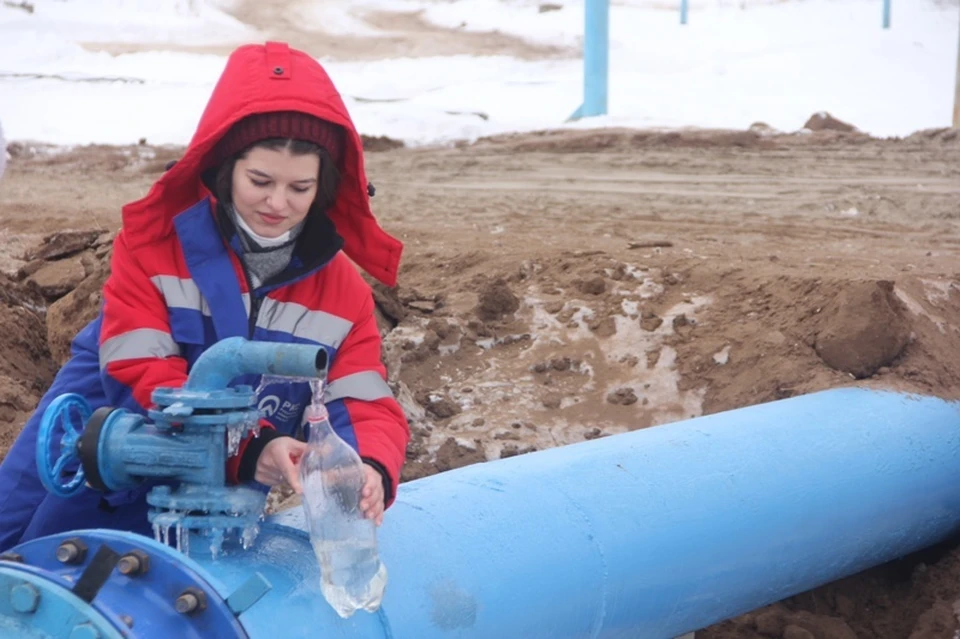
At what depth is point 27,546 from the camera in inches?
75.1

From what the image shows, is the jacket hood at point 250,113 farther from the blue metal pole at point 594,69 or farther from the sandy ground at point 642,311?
the blue metal pole at point 594,69

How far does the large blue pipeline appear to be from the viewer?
1.81 meters

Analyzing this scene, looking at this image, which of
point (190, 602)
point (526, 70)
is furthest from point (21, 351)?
point (526, 70)

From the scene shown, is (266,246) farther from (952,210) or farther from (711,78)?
(711,78)

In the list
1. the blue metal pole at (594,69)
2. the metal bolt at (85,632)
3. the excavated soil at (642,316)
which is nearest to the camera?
the metal bolt at (85,632)

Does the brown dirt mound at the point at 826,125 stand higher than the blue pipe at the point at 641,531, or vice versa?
the brown dirt mound at the point at 826,125

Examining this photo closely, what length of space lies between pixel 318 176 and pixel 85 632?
98 cm

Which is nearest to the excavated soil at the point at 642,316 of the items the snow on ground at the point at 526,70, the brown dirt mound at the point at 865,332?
the brown dirt mound at the point at 865,332

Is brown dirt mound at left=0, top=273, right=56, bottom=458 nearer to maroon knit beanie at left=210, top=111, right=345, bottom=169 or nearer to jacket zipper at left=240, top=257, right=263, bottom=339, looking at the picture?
jacket zipper at left=240, top=257, right=263, bottom=339

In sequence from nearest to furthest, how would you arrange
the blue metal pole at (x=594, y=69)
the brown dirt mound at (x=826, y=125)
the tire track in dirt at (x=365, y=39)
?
the brown dirt mound at (x=826, y=125) → the blue metal pole at (x=594, y=69) → the tire track in dirt at (x=365, y=39)

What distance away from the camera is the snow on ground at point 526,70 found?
40.5ft

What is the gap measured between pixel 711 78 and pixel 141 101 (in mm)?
6779

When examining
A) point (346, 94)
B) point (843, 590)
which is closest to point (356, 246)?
point (843, 590)

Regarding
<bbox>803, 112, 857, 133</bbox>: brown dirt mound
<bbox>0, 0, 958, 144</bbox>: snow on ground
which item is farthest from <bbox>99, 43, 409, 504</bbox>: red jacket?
<bbox>0, 0, 958, 144</bbox>: snow on ground
